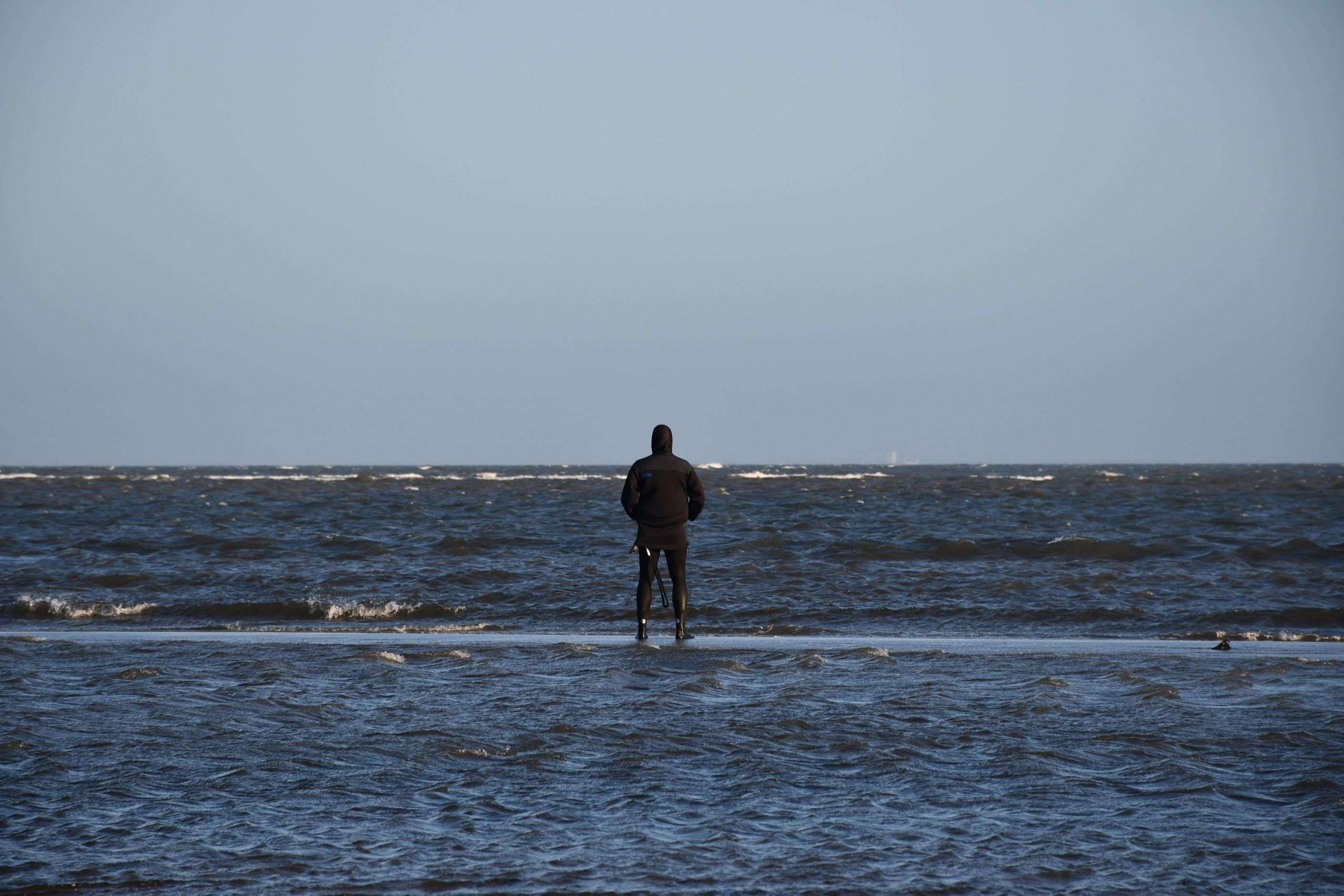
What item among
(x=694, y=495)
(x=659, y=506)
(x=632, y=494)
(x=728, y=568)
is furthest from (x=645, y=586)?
(x=728, y=568)

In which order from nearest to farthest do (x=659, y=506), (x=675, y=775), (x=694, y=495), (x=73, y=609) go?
A: (x=675, y=775) → (x=694, y=495) → (x=659, y=506) → (x=73, y=609)

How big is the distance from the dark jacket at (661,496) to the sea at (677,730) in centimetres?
103

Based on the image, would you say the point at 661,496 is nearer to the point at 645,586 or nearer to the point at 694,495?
the point at 694,495

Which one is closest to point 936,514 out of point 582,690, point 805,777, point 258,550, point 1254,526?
point 1254,526

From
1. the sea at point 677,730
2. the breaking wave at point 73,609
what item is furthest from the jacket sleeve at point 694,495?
the breaking wave at point 73,609

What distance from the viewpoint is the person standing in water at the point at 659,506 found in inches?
476

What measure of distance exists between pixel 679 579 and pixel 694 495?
3.04ft

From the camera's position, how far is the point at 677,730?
7078mm

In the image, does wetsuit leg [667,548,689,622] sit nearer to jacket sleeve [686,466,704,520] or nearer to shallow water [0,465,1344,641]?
jacket sleeve [686,466,704,520]

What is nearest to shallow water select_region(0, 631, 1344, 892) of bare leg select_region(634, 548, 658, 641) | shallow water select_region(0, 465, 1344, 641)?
A: bare leg select_region(634, 548, 658, 641)

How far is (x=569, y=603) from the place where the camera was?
15539 mm

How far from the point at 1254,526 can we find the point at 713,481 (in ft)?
132

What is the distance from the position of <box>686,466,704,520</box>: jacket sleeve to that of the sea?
4.22 ft

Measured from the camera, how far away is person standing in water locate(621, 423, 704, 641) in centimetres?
1208
